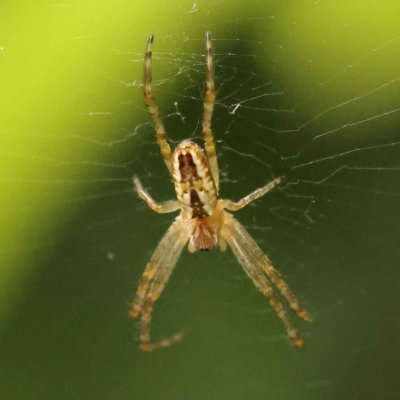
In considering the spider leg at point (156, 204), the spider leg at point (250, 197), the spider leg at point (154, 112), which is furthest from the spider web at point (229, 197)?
the spider leg at point (250, 197)

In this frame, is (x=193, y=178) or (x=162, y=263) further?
(x=162, y=263)

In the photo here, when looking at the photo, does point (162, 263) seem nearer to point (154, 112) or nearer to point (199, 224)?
point (199, 224)

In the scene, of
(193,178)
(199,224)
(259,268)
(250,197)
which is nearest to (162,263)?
(199,224)

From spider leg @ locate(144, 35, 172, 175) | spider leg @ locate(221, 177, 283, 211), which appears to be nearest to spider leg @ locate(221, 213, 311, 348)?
spider leg @ locate(221, 177, 283, 211)

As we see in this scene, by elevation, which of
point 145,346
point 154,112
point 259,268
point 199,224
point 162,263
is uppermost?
point 154,112

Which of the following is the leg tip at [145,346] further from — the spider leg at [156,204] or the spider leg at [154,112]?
the spider leg at [154,112]

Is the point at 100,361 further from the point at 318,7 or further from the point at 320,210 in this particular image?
the point at 318,7

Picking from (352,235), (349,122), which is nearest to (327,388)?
(352,235)
